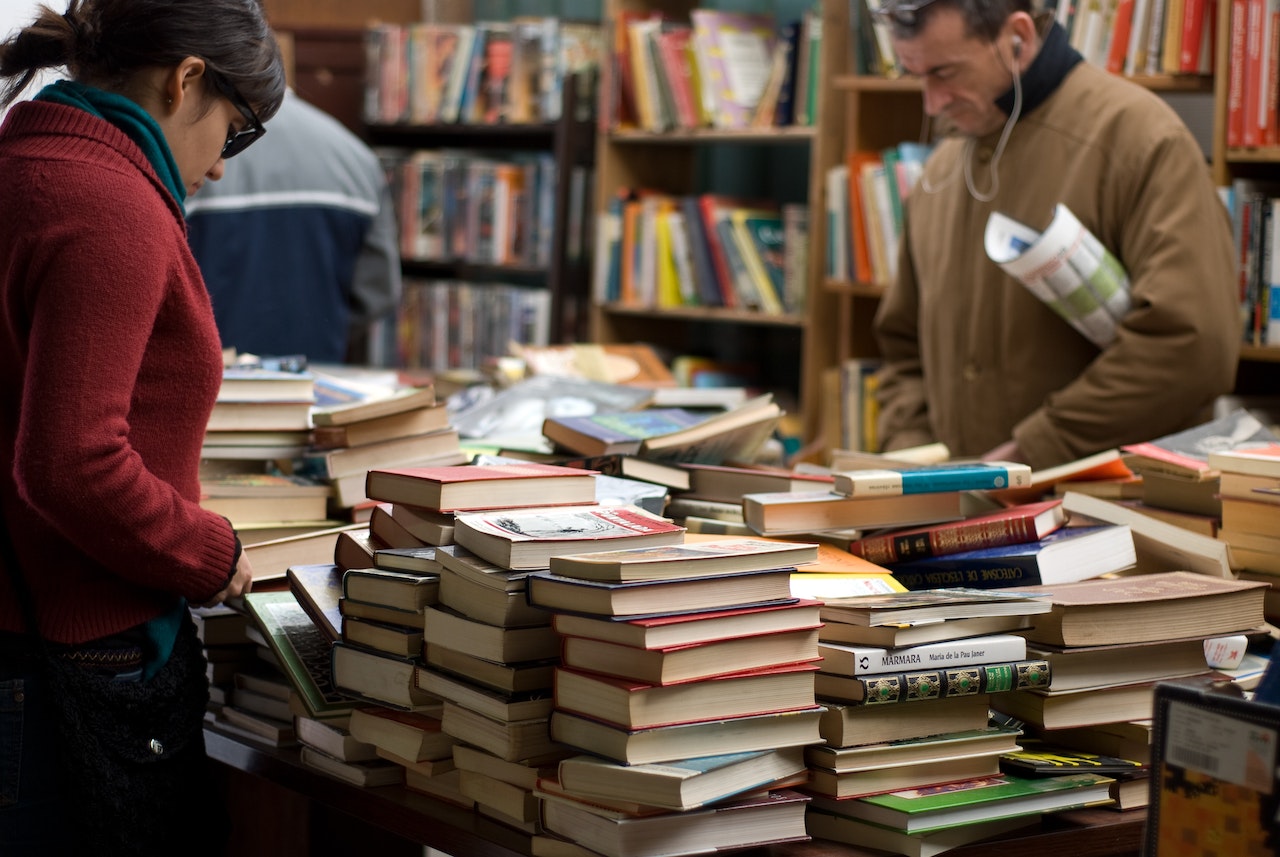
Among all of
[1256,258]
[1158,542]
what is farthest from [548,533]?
[1256,258]

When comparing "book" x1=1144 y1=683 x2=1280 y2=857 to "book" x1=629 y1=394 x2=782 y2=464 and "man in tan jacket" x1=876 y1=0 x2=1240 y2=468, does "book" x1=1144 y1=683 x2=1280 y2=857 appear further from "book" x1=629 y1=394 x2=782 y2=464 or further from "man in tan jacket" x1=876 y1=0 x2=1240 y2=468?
"man in tan jacket" x1=876 y1=0 x2=1240 y2=468

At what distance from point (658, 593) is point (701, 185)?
3.51 metres

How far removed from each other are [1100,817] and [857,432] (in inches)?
90.4

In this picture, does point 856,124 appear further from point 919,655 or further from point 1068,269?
point 919,655

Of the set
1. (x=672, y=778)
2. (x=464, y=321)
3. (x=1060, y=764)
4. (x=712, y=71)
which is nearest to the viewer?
(x=672, y=778)

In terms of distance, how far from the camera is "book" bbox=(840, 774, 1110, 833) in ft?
A: 3.83

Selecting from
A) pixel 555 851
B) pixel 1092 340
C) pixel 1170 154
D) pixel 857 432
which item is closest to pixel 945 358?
pixel 1092 340

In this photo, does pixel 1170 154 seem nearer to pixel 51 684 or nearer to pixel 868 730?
pixel 868 730

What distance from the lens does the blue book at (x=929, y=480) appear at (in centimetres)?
154

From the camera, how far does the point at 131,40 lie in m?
1.27

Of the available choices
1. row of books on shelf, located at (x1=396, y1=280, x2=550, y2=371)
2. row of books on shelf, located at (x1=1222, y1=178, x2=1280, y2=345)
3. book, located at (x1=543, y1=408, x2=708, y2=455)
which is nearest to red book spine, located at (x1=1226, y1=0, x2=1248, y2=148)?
row of books on shelf, located at (x1=1222, y1=178, x2=1280, y2=345)

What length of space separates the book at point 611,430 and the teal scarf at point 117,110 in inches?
25.7

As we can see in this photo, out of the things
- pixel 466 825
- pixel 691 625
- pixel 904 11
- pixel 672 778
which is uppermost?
pixel 904 11

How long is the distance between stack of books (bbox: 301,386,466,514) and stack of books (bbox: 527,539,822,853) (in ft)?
2.04
